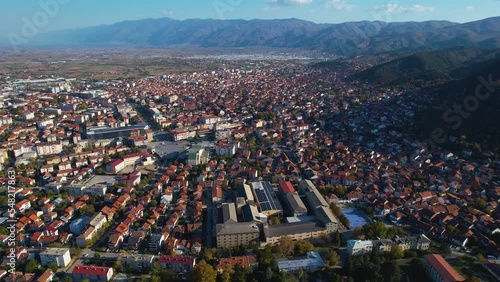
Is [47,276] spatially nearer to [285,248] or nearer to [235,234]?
[235,234]

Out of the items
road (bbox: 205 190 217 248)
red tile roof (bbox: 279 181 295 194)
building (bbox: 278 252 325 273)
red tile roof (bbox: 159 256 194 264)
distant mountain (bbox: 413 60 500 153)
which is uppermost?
distant mountain (bbox: 413 60 500 153)

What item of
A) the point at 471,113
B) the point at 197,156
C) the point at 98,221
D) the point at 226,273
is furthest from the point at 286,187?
the point at 471,113

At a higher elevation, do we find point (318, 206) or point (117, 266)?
point (318, 206)

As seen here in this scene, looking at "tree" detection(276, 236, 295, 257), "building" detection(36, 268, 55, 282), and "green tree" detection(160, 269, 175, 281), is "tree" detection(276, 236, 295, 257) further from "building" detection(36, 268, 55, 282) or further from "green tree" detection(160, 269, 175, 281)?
"building" detection(36, 268, 55, 282)

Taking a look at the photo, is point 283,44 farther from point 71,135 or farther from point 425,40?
point 71,135

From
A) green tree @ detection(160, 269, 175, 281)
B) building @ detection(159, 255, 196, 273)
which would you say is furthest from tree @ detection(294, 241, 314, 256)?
green tree @ detection(160, 269, 175, 281)

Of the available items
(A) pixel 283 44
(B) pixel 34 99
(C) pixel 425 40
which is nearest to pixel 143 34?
(A) pixel 283 44

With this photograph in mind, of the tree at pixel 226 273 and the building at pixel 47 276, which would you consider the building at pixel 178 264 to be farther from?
the building at pixel 47 276
